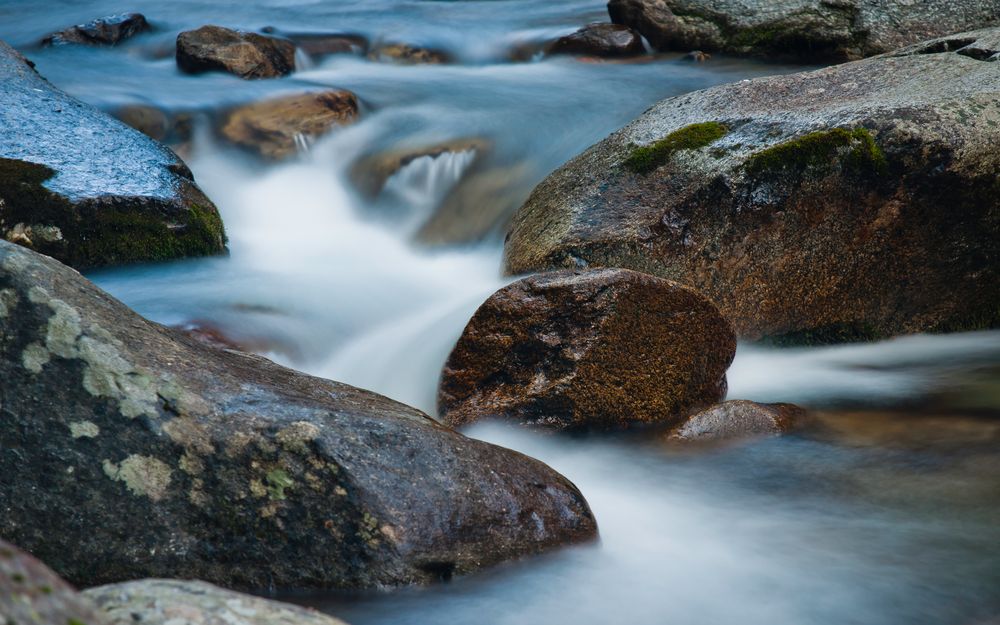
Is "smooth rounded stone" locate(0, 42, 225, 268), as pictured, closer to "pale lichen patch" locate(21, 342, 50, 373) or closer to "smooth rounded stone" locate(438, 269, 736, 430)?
"smooth rounded stone" locate(438, 269, 736, 430)

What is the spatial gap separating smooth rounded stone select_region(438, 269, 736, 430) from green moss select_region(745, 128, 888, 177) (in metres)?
1.24

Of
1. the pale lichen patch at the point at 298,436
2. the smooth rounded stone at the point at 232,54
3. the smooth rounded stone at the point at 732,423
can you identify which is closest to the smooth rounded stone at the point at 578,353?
the smooth rounded stone at the point at 732,423

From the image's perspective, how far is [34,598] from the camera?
149 cm

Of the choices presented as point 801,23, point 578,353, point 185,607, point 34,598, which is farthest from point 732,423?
point 801,23

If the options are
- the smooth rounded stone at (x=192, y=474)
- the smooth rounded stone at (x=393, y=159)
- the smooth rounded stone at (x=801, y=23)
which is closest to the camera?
the smooth rounded stone at (x=192, y=474)

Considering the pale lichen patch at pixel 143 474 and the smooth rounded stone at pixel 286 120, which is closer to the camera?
the pale lichen patch at pixel 143 474

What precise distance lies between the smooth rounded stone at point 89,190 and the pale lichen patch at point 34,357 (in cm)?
379

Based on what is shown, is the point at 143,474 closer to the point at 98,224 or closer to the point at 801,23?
the point at 98,224

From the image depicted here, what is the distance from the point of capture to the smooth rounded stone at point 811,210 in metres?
5.70

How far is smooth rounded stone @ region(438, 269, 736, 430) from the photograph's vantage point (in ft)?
15.4

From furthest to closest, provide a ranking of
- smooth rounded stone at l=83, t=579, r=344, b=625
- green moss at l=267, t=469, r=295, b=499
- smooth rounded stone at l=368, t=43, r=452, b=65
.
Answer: smooth rounded stone at l=368, t=43, r=452, b=65 < green moss at l=267, t=469, r=295, b=499 < smooth rounded stone at l=83, t=579, r=344, b=625

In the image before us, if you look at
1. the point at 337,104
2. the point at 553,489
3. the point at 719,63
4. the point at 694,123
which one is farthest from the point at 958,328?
the point at 337,104

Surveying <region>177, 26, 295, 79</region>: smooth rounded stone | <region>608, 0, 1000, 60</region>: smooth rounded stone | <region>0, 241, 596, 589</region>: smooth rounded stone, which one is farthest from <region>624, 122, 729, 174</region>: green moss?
<region>177, 26, 295, 79</region>: smooth rounded stone

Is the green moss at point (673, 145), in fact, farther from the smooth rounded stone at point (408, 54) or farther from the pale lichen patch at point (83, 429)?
the smooth rounded stone at point (408, 54)
